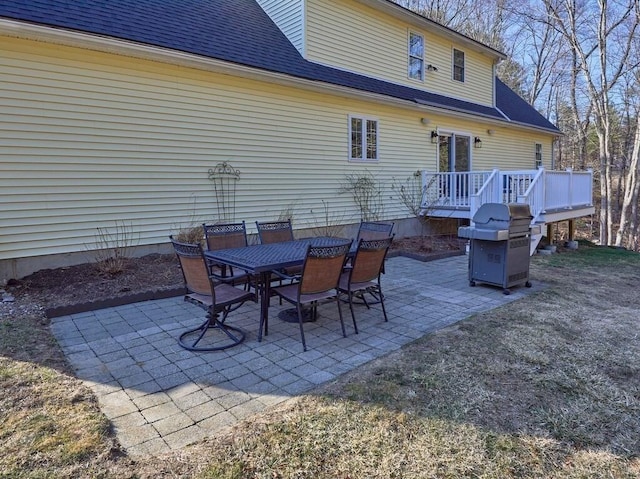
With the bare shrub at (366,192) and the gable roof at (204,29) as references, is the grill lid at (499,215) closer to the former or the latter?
the bare shrub at (366,192)

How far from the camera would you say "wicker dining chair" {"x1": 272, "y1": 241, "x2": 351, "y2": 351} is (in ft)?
12.2

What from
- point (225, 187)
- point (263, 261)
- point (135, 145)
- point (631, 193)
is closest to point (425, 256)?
point (225, 187)

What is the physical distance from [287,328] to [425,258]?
4.78 meters

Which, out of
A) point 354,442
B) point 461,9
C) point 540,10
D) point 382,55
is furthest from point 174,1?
point 461,9

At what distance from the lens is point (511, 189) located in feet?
31.0

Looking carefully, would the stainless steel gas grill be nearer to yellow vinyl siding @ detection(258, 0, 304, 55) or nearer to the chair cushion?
the chair cushion

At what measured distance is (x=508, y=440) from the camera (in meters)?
2.46

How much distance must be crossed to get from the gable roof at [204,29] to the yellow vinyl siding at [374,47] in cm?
37

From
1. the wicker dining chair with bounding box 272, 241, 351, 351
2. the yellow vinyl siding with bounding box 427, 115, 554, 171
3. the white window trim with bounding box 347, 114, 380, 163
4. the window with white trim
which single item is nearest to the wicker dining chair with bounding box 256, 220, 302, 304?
the wicker dining chair with bounding box 272, 241, 351, 351

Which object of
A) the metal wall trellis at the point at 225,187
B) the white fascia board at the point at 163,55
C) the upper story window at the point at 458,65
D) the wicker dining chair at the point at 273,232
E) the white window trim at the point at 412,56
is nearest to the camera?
the white fascia board at the point at 163,55

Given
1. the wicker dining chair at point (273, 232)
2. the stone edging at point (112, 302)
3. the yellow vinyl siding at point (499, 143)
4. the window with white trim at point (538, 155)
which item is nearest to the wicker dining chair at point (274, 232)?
the wicker dining chair at point (273, 232)

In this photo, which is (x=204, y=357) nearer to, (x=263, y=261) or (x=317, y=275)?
(x=263, y=261)

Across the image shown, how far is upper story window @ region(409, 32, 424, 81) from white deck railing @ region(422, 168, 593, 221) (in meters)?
3.12

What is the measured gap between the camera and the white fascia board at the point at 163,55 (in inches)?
216
